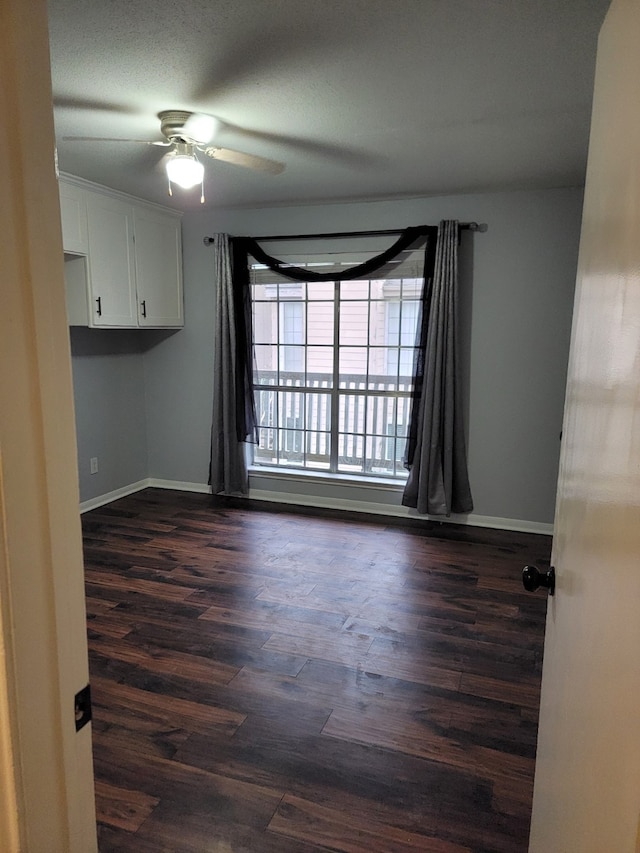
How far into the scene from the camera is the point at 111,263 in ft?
13.6

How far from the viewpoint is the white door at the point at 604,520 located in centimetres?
65

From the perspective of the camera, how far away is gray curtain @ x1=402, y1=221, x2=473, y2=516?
4000 mm

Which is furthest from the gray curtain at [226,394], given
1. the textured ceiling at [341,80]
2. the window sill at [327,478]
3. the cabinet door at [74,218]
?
the textured ceiling at [341,80]

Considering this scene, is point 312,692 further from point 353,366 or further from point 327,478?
point 353,366

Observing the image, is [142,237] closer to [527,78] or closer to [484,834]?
[527,78]

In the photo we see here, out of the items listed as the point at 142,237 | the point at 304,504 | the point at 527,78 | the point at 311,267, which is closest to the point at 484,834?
the point at 527,78

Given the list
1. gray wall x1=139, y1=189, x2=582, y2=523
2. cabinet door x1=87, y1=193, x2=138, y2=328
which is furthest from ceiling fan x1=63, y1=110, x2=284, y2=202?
gray wall x1=139, y1=189, x2=582, y2=523

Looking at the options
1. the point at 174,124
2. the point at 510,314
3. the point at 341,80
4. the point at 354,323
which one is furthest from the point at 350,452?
the point at 341,80

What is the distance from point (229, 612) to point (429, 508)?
1.90m

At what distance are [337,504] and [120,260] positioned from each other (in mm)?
2626

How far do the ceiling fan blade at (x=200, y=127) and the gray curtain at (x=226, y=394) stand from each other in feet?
5.87

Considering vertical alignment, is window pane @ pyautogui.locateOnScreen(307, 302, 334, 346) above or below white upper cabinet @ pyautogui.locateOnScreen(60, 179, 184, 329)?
below

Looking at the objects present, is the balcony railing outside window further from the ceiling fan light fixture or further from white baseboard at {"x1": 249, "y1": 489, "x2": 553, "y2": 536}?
the ceiling fan light fixture

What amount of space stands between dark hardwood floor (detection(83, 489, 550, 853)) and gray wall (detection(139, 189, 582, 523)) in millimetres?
516
